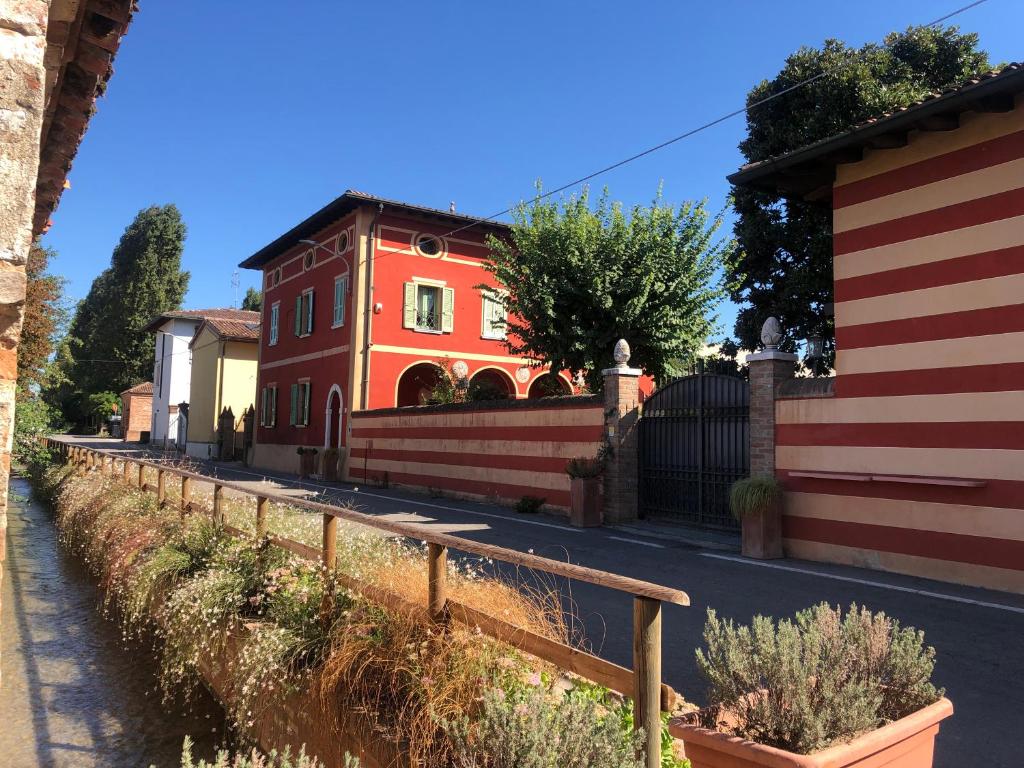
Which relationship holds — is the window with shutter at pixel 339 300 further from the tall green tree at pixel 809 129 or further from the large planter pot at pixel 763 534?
the large planter pot at pixel 763 534

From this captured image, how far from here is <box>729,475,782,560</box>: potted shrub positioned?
891cm

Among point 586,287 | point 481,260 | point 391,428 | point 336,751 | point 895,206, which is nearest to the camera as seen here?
point 336,751

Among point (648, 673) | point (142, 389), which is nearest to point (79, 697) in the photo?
point (648, 673)

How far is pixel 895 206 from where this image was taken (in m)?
8.52

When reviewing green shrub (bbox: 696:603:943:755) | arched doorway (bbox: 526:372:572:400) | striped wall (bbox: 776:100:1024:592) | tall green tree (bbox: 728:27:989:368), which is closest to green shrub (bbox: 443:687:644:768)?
green shrub (bbox: 696:603:943:755)

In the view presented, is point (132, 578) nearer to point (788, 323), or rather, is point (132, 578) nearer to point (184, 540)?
point (184, 540)

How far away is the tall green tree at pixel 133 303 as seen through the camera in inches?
2025

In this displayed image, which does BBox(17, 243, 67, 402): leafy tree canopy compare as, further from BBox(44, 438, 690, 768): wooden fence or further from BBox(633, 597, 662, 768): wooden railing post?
BBox(633, 597, 662, 768): wooden railing post

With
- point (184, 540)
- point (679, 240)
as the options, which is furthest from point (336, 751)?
point (679, 240)

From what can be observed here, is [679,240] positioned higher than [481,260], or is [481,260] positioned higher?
[481,260]

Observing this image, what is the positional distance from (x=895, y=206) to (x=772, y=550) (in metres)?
4.44

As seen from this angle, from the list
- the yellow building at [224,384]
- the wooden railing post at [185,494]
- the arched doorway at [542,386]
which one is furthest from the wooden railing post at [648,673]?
the yellow building at [224,384]

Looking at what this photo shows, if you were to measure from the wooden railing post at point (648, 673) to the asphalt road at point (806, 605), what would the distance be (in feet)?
6.51

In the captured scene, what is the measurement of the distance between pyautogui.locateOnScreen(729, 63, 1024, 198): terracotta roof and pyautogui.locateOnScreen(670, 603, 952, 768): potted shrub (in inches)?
269
